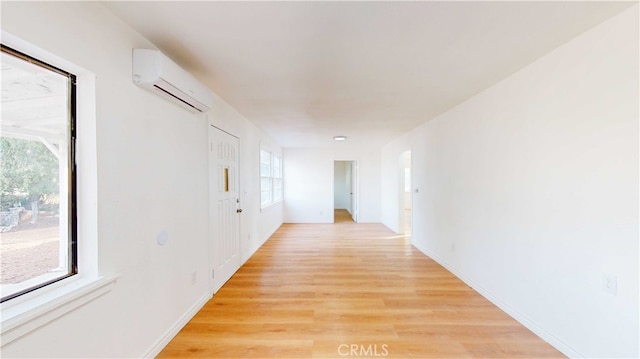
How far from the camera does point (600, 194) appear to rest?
1642 mm

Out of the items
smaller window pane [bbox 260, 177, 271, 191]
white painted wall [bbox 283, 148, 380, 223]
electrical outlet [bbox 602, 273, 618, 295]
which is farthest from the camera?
white painted wall [bbox 283, 148, 380, 223]

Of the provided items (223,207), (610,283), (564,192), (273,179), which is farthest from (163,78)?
(273,179)

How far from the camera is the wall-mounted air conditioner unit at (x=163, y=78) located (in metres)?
1.66

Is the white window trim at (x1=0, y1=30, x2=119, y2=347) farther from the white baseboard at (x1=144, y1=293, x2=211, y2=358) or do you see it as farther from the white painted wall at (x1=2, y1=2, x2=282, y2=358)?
the white baseboard at (x1=144, y1=293, x2=211, y2=358)

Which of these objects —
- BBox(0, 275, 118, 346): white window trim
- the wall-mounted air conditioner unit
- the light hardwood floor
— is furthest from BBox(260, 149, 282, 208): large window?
BBox(0, 275, 118, 346): white window trim

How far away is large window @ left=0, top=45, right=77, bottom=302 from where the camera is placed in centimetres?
111

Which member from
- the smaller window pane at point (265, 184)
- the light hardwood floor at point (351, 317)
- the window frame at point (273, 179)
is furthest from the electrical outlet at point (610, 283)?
the smaller window pane at point (265, 184)

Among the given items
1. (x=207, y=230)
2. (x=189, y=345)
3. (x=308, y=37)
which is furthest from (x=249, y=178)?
(x=308, y=37)

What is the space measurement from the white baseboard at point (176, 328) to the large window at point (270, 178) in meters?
2.67

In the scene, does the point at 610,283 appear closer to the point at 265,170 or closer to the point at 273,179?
the point at 265,170

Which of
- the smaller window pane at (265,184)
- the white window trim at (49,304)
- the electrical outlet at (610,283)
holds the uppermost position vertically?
the smaller window pane at (265,184)

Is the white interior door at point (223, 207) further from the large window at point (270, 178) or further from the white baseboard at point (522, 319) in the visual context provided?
the white baseboard at point (522, 319)

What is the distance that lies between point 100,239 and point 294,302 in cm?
182

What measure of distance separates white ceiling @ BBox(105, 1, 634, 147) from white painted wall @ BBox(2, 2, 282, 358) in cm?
28
